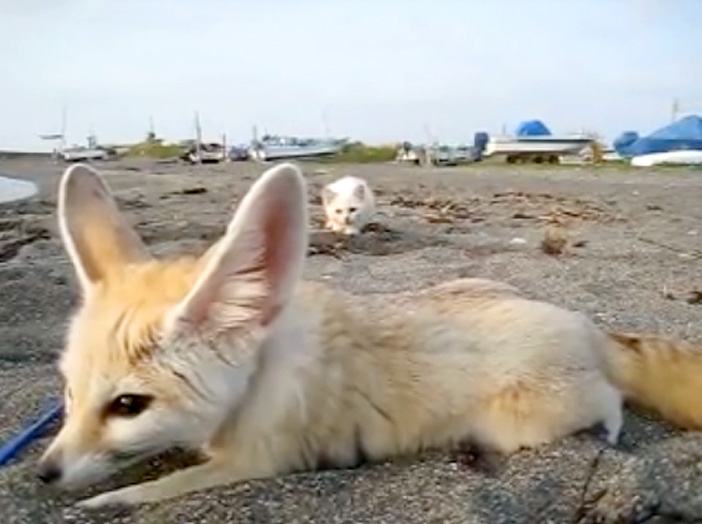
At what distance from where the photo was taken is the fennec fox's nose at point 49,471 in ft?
8.32

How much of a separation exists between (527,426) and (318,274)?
381 centimetres

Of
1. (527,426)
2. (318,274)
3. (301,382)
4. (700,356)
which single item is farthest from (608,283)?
(301,382)

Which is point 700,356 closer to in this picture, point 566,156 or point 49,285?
point 49,285

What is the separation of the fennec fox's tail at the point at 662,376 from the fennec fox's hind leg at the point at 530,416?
33cm

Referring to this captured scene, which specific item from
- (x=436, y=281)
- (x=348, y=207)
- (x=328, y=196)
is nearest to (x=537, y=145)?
(x=328, y=196)

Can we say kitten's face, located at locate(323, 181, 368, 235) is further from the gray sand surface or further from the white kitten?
the gray sand surface

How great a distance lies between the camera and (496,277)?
6469mm

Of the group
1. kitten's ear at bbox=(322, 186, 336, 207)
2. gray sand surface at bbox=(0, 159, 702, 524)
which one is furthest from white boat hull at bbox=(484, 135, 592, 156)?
kitten's ear at bbox=(322, 186, 336, 207)

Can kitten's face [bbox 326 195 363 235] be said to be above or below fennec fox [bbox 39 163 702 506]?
below

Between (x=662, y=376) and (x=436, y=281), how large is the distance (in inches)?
115

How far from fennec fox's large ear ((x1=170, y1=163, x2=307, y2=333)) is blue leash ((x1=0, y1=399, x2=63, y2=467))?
90cm

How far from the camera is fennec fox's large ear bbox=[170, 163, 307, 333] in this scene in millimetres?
2488

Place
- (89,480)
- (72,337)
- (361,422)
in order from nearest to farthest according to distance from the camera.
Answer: (89,480) → (72,337) → (361,422)

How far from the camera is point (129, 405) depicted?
2.55m
